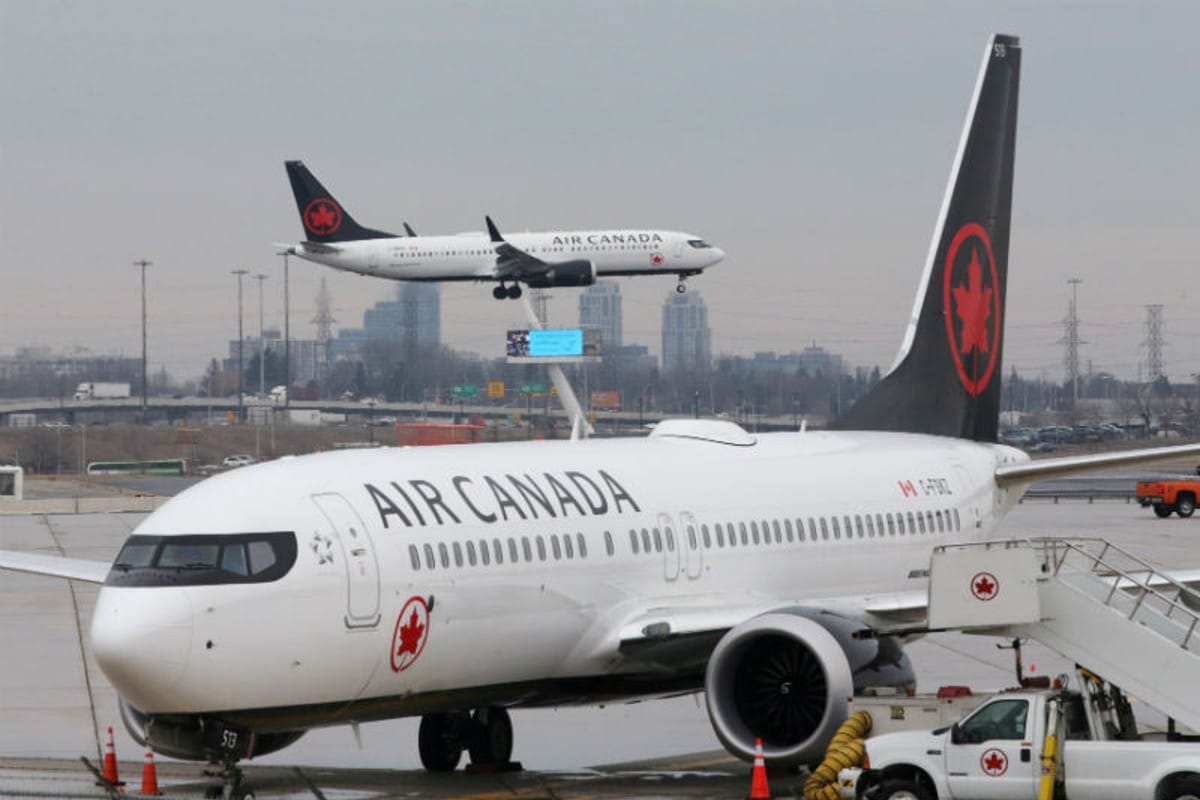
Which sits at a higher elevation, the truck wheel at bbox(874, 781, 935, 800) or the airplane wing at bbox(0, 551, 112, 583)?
the airplane wing at bbox(0, 551, 112, 583)

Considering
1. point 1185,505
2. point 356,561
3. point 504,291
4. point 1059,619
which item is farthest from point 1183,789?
point 504,291

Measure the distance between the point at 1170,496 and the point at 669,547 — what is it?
59.2 m

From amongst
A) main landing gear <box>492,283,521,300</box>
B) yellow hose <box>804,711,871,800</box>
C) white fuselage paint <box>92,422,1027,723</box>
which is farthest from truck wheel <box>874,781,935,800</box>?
main landing gear <box>492,283,521,300</box>

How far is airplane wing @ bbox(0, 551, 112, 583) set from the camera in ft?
87.9

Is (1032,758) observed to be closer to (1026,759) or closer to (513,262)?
(1026,759)

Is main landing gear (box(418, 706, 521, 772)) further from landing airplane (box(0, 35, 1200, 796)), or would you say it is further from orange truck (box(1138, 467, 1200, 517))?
orange truck (box(1138, 467, 1200, 517))

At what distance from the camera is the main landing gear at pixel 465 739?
25906 mm

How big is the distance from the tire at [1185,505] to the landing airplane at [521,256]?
4893cm

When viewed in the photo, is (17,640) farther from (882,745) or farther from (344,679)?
(882,745)

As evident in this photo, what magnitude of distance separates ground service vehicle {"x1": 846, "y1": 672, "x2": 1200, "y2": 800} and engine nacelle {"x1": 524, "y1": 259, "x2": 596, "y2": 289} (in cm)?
10354

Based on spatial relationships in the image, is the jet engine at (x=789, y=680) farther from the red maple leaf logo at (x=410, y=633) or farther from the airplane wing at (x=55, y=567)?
the airplane wing at (x=55, y=567)

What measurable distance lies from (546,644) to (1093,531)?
4911 cm

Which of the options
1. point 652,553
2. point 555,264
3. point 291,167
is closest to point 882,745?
point 652,553

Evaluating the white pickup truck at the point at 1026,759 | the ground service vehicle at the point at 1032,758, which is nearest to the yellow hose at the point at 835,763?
the white pickup truck at the point at 1026,759
